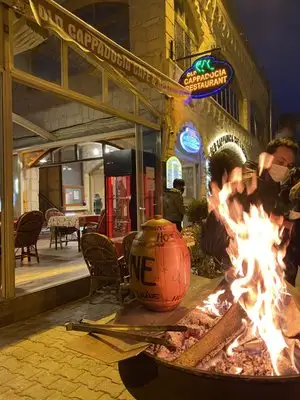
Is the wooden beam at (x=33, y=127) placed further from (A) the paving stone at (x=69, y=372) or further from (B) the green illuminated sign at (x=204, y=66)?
(A) the paving stone at (x=69, y=372)

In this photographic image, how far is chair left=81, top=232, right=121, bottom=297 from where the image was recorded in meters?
5.08

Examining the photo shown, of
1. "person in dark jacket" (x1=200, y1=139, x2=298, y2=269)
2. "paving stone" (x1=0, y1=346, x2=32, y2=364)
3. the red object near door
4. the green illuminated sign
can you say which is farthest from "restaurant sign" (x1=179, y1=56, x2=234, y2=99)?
"paving stone" (x1=0, y1=346, x2=32, y2=364)

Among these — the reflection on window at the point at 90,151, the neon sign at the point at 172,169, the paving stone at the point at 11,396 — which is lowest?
the paving stone at the point at 11,396

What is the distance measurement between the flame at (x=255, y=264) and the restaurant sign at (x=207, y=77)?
20.7 feet

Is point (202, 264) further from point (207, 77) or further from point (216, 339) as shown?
point (207, 77)

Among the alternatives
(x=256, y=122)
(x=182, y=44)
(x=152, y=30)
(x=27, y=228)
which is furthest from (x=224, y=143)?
(x=256, y=122)

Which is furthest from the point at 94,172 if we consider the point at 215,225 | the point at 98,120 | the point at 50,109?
the point at 215,225

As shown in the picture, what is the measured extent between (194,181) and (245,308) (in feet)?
31.2

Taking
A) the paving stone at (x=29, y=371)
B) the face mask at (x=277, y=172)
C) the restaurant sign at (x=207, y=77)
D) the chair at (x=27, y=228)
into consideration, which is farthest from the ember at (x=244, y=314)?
the restaurant sign at (x=207, y=77)

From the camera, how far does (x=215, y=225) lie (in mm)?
2727

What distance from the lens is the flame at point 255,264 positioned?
82.2 inches

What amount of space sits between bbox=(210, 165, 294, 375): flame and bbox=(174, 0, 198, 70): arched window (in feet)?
26.9

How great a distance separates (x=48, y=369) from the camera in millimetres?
3422

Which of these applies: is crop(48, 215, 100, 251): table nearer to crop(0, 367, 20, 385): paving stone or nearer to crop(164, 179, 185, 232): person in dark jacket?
crop(164, 179, 185, 232): person in dark jacket
